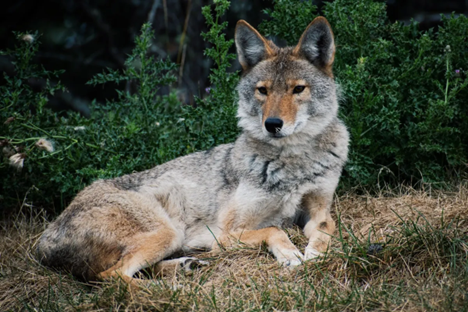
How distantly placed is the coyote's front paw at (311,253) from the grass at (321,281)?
0.14 metres

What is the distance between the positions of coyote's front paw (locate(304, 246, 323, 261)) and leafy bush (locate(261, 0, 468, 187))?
1.50 meters

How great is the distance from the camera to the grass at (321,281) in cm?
375

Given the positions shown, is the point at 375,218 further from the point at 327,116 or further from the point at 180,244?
the point at 180,244

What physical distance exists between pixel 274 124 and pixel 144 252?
168 centimetres

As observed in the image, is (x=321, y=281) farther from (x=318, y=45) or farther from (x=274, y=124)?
(x=318, y=45)

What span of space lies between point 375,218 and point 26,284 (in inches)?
135

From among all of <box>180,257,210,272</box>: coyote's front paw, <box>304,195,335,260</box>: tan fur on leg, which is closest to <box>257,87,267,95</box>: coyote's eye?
<box>304,195,335,260</box>: tan fur on leg

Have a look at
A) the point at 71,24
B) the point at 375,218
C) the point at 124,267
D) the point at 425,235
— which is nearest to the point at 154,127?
the point at 124,267

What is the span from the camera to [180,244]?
526 centimetres

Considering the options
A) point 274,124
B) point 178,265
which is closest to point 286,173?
point 274,124

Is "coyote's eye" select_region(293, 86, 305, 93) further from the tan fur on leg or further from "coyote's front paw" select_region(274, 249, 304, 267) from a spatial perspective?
"coyote's front paw" select_region(274, 249, 304, 267)

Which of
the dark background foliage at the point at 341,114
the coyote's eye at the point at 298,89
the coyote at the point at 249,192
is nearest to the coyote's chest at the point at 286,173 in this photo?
the coyote at the point at 249,192

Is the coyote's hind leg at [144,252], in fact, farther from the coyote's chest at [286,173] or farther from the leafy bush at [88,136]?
the leafy bush at [88,136]

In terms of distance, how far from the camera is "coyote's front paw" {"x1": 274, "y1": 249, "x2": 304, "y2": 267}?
4594 millimetres
